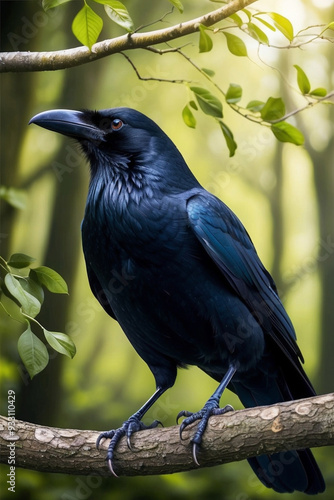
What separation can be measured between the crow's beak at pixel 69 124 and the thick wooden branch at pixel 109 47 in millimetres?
170

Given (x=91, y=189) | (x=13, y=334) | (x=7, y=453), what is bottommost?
(x=13, y=334)

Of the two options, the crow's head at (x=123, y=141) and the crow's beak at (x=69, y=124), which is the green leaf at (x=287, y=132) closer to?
the crow's head at (x=123, y=141)

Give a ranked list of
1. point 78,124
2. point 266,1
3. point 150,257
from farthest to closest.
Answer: point 266,1
point 78,124
point 150,257

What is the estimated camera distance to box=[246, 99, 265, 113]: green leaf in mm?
1870

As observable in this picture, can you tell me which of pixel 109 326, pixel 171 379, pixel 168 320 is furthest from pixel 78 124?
pixel 109 326

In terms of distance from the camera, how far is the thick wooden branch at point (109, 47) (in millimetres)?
1650

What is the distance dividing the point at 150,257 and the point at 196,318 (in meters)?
0.23

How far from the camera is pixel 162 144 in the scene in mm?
1967

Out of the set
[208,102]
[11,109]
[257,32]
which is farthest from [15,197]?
[257,32]

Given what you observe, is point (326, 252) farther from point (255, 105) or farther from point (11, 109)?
point (11, 109)

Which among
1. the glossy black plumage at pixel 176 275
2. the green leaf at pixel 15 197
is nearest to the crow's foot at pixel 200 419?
the glossy black plumage at pixel 176 275

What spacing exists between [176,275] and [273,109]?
22.7 inches

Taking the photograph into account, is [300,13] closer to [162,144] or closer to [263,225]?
[263,225]

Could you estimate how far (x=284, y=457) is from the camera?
1945 millimetres
